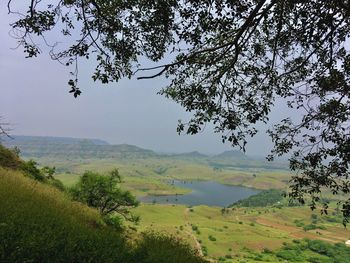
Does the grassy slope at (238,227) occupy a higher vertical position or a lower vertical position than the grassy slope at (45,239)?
lower

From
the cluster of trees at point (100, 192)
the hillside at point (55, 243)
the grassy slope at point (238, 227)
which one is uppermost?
the hillside at point (55, 243)

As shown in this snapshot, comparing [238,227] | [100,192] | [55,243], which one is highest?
[55,243]

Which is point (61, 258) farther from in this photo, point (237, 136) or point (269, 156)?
point (269, 156)

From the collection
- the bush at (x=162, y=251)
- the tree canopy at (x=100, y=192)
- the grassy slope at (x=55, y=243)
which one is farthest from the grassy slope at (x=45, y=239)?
the tree canopy at (x=100, y=192)

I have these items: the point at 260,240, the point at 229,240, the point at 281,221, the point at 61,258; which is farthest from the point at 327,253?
the point at 61,258

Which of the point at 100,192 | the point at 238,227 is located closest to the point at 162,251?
the point at 100,192

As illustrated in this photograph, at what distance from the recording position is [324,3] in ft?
29.9

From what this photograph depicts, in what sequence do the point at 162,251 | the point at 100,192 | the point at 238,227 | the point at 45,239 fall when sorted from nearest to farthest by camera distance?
the point at 45,239
the point at 162,251
the point at 100,192
the point at 238,227

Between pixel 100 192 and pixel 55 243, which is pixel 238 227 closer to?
pixel 100 192

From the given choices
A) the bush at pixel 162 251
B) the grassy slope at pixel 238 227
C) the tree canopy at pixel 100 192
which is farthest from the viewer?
the grassy slope at pixel 238 227

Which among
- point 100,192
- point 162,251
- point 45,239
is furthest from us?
point 100,192

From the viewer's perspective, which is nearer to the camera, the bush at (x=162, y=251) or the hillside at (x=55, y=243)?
the hillside at (x=55, y=243)

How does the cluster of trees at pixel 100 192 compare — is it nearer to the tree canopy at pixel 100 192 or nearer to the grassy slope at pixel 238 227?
the tree canopy at pixel 100 192

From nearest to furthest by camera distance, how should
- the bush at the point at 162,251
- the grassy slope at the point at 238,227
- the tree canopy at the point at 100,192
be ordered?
the bush at the point at 162,251 < the tree canopy at the point at 100,192 < the grassy slope at the point at 238,227
